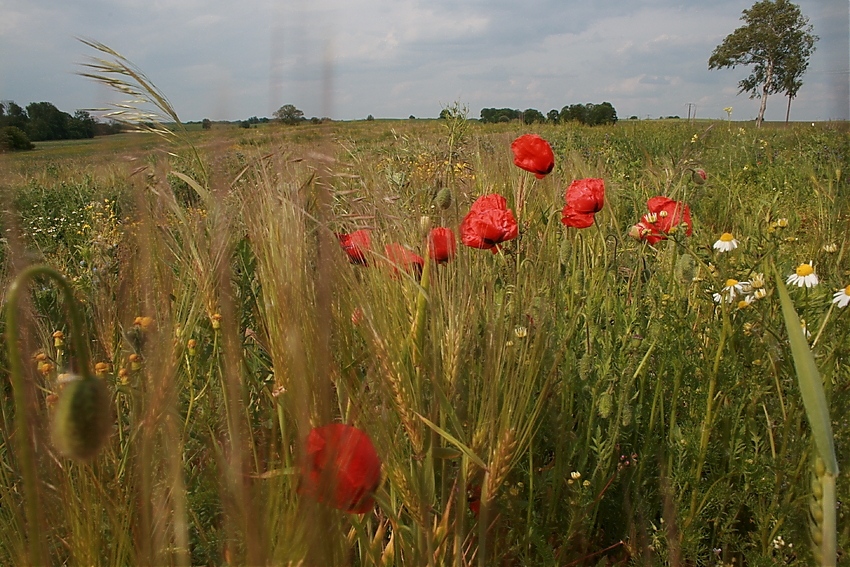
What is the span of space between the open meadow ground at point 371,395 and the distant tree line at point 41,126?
0.02m

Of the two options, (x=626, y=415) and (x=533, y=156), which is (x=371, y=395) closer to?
(x=626, y=415)

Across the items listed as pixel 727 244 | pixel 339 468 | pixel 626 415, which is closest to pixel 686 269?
pixel 727 244

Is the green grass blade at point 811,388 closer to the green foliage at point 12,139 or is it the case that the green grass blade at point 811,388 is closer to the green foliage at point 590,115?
the green foliage at point 12,139

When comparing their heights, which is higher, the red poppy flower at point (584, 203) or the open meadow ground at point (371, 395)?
the red poppy flower at point (584, 203)

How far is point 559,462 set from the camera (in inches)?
44.1

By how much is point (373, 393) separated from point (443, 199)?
1.91 feet

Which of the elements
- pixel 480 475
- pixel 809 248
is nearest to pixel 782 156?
pixel 809 248

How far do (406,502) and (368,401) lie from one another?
0.14 m

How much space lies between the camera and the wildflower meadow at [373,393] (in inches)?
19.5

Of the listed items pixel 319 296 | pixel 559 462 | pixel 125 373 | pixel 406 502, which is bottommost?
pixel 559 462

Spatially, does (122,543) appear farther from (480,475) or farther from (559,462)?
(559,462)

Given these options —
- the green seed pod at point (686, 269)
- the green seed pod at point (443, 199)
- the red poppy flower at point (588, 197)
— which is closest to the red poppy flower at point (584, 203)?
the red poppy flower at point (588, 197)

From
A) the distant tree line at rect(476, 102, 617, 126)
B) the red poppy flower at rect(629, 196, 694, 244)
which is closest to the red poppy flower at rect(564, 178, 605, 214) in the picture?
the red poppy flower at rect(629, 196, 694, 244)

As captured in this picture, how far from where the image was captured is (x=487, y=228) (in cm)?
123
